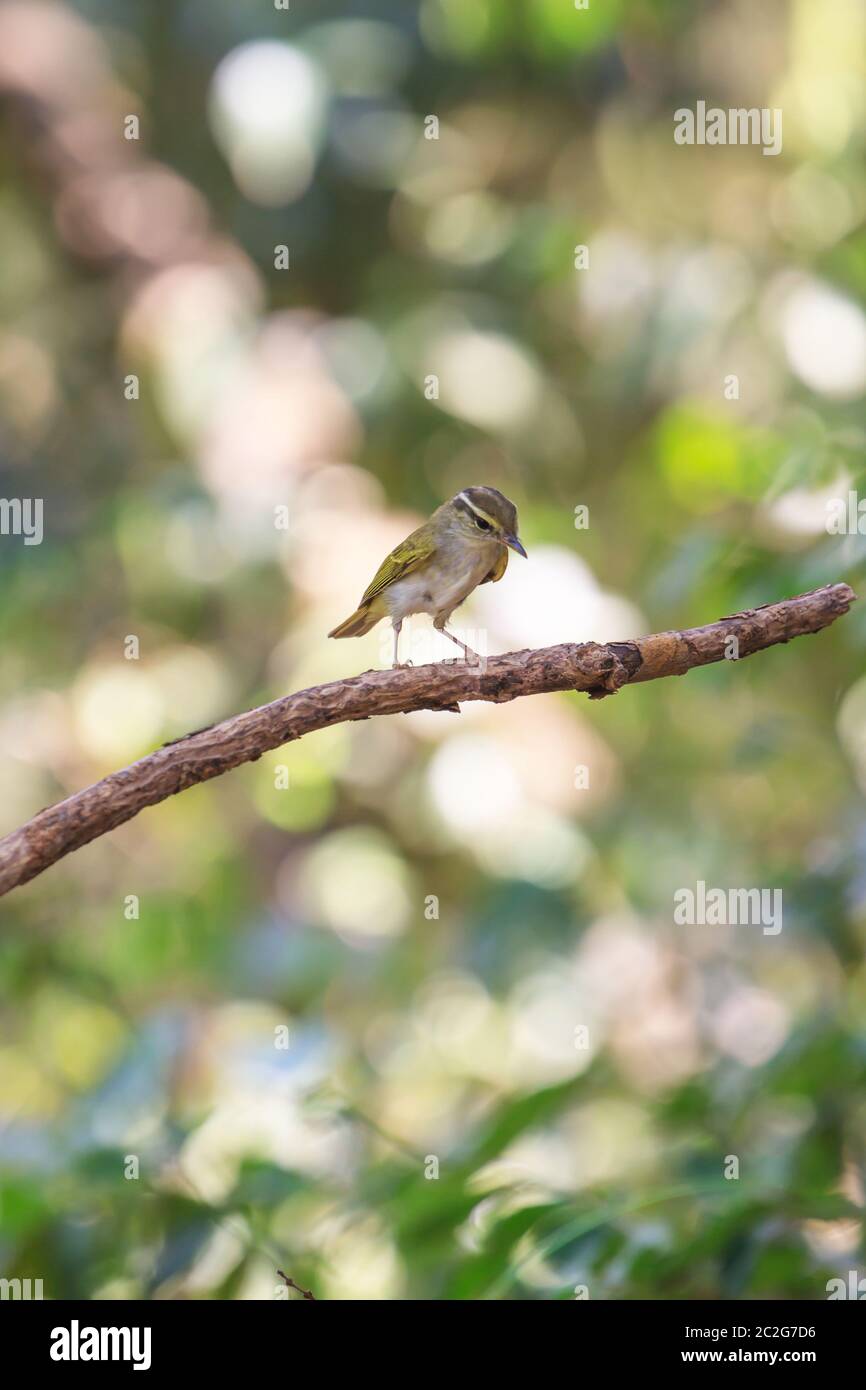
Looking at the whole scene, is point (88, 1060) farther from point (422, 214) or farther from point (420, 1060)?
point (422, 214)

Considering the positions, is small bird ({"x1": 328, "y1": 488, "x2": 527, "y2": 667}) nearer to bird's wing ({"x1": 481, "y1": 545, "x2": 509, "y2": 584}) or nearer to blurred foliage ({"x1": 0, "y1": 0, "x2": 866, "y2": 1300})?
bird's wing ({"x1": 481, "y1": 545, "x2": 509, "y2": 584})

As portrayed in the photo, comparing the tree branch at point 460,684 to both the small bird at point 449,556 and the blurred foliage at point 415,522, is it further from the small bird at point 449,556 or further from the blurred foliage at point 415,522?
the blurred foliage at point 415,522

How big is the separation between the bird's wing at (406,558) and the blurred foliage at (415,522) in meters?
0.95

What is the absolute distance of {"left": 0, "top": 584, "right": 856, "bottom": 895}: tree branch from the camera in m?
2.33

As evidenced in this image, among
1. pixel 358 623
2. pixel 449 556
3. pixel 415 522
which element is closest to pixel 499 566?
pixel 449 556

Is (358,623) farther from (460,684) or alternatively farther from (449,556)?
(460,684)

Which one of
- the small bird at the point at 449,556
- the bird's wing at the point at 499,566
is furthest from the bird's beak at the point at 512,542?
the bird's wing at the point at 499,566

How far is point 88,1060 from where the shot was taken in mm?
7012

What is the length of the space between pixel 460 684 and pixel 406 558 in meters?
1.07

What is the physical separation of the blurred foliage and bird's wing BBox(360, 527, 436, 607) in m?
0.95

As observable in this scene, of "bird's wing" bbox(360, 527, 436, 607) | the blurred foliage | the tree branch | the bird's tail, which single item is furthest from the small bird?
the tree branch
